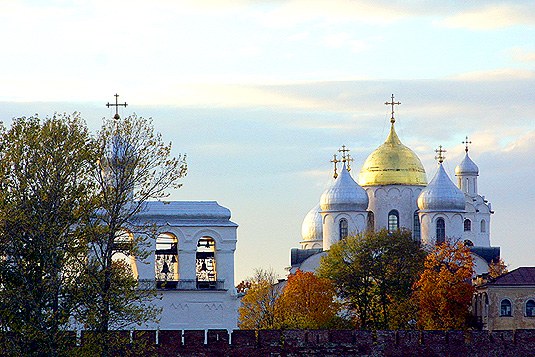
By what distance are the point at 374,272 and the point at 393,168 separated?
51.7 feet

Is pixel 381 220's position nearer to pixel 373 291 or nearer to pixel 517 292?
pixel 373 291

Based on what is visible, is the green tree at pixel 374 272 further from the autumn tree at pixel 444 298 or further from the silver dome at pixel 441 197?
the silver dome at pixel 441 197

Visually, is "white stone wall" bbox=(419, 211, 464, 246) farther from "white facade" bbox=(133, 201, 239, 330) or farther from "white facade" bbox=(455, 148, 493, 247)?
"white facade" bbox=(133, 201, 239, 330)

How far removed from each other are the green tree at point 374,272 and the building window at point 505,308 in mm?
6550

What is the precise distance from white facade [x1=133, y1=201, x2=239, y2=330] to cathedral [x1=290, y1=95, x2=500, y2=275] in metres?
16.1

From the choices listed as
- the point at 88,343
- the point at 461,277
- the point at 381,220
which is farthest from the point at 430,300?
the point at 88,343

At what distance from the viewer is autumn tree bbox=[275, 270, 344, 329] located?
71.7 m

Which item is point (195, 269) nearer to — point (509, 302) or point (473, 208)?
point (509, 302)

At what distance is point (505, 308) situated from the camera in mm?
65875

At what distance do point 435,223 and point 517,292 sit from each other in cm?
2068

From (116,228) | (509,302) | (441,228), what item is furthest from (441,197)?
(116,228)

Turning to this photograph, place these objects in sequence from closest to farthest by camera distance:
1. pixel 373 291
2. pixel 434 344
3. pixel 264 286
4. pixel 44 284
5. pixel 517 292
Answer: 1. pixel 44 284
2. pixel 434 344
3. pixel 517 292
4. pixel 373 291
5. pixel 264 286

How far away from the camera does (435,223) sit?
8638 centimetres

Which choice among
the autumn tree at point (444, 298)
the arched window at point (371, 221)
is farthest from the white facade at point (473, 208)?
the autumn tree at point (444, 298)
